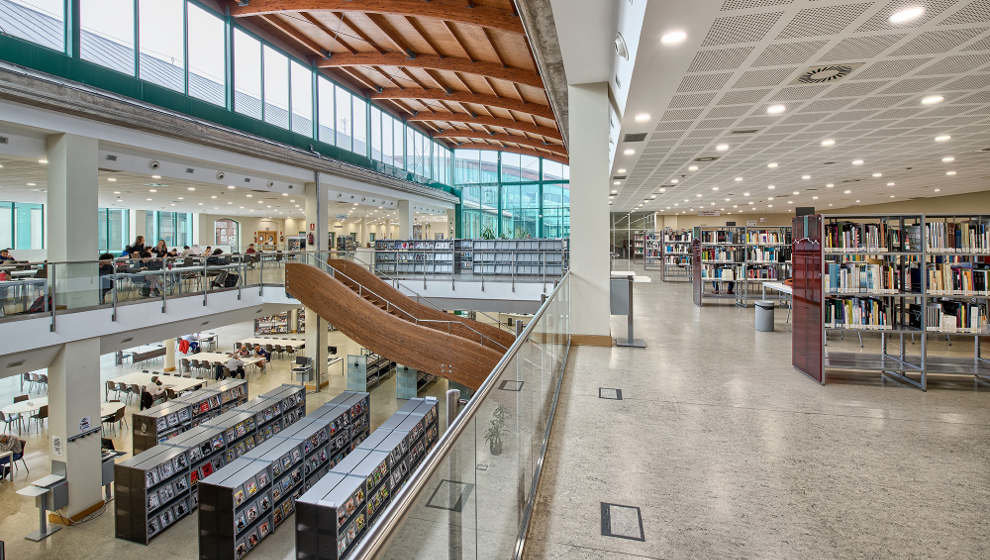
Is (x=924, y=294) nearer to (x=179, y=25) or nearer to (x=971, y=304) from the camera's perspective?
(x=971, y=304)

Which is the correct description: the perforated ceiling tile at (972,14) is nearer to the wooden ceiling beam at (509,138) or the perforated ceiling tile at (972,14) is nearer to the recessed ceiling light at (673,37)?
the recessed ceiling light at (673,37)

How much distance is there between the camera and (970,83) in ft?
18.2

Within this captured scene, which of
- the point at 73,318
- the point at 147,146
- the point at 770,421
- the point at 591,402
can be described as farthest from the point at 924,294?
Answer: the point at 147,146

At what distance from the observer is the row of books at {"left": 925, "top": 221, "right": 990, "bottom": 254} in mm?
5012

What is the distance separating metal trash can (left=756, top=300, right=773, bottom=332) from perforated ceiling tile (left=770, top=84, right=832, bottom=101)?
351 cm

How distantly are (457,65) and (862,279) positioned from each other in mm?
13055

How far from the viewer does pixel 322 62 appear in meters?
16.4

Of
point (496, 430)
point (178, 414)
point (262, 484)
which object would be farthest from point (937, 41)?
point (178, 414)

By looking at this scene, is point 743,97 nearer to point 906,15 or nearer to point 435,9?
point 906,15

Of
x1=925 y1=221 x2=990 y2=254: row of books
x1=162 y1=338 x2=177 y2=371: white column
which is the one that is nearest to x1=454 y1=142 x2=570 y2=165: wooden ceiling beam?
x1=162 y1=338 x2=177 y2=371: white column

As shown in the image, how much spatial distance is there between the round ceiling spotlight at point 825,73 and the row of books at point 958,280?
244 centimetres

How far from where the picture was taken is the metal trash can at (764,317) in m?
8.01

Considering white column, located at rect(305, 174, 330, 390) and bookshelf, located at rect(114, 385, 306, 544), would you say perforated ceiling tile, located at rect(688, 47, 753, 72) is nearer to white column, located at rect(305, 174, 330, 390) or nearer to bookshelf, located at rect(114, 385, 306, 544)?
bookshelf, located at rect(114, 385, 306, 544)

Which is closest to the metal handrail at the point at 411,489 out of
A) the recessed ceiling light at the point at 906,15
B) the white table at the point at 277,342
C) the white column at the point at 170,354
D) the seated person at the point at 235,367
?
the recessed ceiling light at the point at 906,15
